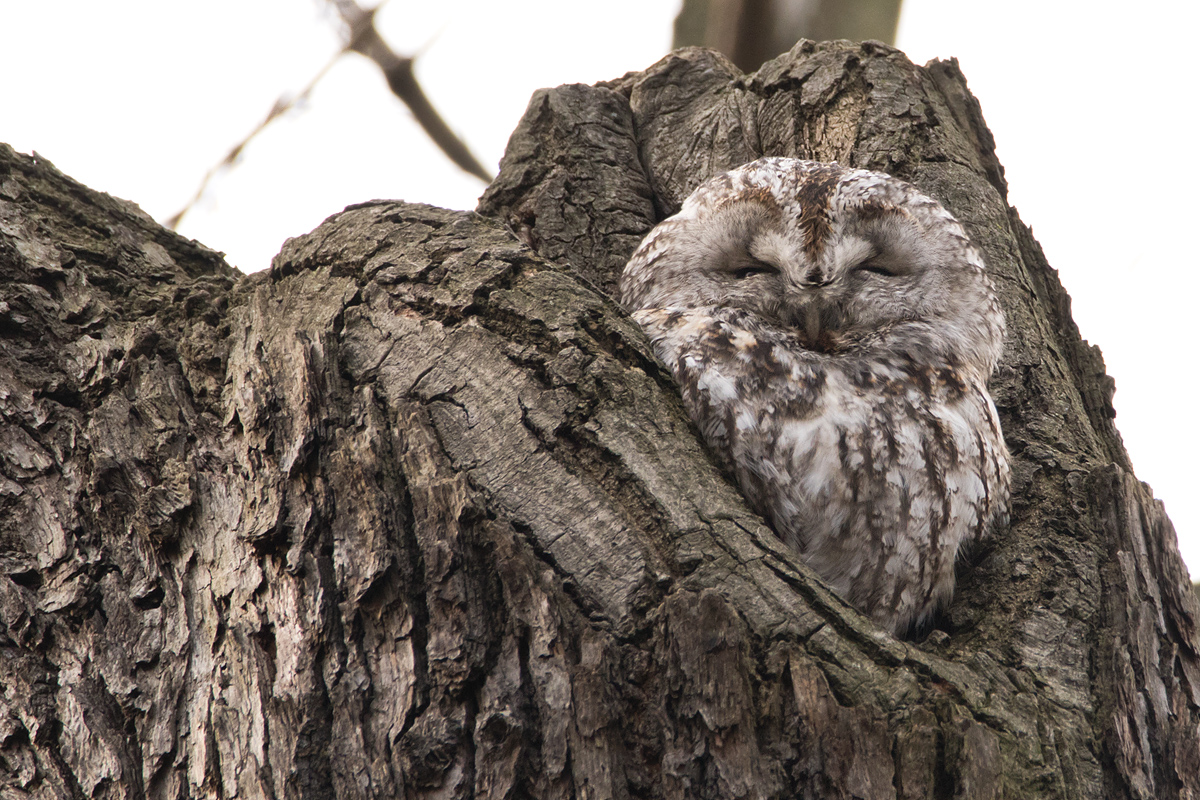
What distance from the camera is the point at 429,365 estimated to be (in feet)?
5.61

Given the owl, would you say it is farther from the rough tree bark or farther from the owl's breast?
the rough tree bark

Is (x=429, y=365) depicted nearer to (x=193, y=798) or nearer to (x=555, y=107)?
(x=193, y=798)

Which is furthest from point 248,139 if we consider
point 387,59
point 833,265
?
point 833,265

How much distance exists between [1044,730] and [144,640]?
1406mm

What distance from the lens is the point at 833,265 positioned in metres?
2.15

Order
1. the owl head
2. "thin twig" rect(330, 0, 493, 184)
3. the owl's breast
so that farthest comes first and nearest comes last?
1. "thin twig" rect(330, 0, 493, 184)
2. the owl head
3. the owl's breast

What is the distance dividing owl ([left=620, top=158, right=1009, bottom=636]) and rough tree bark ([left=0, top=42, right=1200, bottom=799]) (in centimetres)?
17

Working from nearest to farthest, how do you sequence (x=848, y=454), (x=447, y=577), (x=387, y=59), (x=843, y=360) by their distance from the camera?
1. (x=447, y=577)
2. (x=848, y=454)
3. (x=843, y=360)
4. (x=387, y=59)

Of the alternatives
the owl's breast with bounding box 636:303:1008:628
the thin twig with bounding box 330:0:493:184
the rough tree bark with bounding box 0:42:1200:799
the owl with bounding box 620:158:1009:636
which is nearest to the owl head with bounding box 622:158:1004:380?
the owl with bounding box 620:158:1009:636

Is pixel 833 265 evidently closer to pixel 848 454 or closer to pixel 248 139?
pixel 848 454

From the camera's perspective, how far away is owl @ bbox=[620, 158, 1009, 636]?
6.31 ft

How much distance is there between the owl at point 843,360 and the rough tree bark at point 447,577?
17 cm

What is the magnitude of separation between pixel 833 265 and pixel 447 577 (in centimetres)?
116

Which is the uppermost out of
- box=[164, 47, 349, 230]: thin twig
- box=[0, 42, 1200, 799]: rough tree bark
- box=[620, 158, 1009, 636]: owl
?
box=[164, 47, 349, 230]: thin twig
